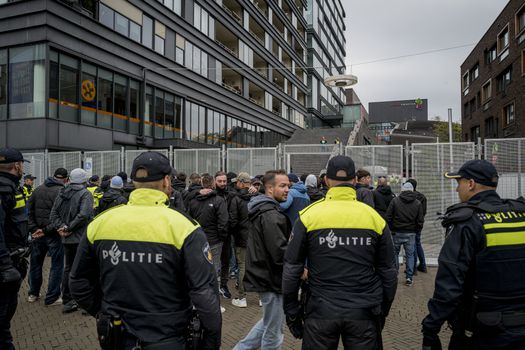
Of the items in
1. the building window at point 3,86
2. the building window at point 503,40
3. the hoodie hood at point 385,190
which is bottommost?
the hoodie hood at point 385,190

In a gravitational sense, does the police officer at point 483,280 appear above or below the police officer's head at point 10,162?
below

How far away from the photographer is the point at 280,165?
12.7 meters

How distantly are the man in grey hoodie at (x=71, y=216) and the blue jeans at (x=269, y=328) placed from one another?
334 cm

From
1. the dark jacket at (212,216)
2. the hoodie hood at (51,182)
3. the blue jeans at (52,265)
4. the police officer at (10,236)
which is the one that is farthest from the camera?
the hoodie hood at (51,182)

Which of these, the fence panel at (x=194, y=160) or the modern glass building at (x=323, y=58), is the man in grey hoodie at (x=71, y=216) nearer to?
the fence panel at (x=194, y=160)

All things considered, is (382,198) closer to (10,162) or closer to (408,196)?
(408,196)

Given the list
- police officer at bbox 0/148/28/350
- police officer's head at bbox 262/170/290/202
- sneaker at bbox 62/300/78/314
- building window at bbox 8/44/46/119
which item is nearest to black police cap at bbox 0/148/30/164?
police officer at bbox 0/148/28/350

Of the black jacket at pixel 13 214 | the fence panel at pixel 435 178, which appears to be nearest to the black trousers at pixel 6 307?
the black jacket at pixel 13 214

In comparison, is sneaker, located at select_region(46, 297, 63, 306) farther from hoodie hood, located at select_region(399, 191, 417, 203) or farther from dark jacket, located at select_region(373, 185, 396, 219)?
hoodie hood, located at select_region(399, 191, 417, 203)

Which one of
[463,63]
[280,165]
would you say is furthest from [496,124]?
[280,165]

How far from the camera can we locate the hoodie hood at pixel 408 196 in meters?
7.78

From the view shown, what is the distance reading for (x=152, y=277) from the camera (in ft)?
7.53

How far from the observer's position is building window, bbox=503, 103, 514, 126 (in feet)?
86.2

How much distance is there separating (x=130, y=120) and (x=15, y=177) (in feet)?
59.5
